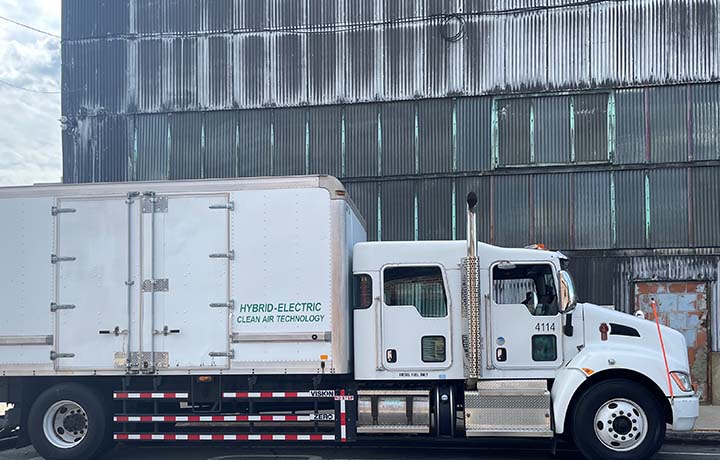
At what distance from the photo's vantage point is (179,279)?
9023mm

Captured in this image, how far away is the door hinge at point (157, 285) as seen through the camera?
9031 millimetres

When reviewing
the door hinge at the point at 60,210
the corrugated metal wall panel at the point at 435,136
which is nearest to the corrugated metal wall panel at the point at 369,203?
the corrugated metal wall panel at the point at 435,136

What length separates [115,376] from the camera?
30.3 feet

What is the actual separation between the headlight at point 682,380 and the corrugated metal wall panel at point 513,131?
289 inches

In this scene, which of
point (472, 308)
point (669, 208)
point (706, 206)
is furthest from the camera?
point (669, 208)

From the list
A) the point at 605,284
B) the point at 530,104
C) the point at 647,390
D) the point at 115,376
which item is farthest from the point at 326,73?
the point at 647,390

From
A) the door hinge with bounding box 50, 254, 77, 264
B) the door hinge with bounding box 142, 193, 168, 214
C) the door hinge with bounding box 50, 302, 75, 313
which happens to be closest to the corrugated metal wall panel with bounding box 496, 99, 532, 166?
the door hinge with bounding box 142, 193, 168, 214

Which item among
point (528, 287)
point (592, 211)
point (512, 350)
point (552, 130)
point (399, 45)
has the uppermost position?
point (399, 45)

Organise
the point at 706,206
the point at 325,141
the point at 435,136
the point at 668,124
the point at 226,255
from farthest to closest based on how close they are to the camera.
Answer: the point at 325,141, the point at 435,136, the point at 668,124, the point at 706,206, the point at 226,255

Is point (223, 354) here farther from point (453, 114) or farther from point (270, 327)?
point (453, 114)

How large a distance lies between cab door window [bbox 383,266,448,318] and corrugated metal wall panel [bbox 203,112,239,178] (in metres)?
8.03

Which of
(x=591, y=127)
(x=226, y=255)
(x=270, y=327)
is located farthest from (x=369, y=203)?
(x=270, y=327)

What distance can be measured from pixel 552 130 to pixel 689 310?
183 inches

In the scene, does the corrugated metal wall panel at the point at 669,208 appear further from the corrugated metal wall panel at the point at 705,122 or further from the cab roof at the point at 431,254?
the cab roof at the point at 431,254
